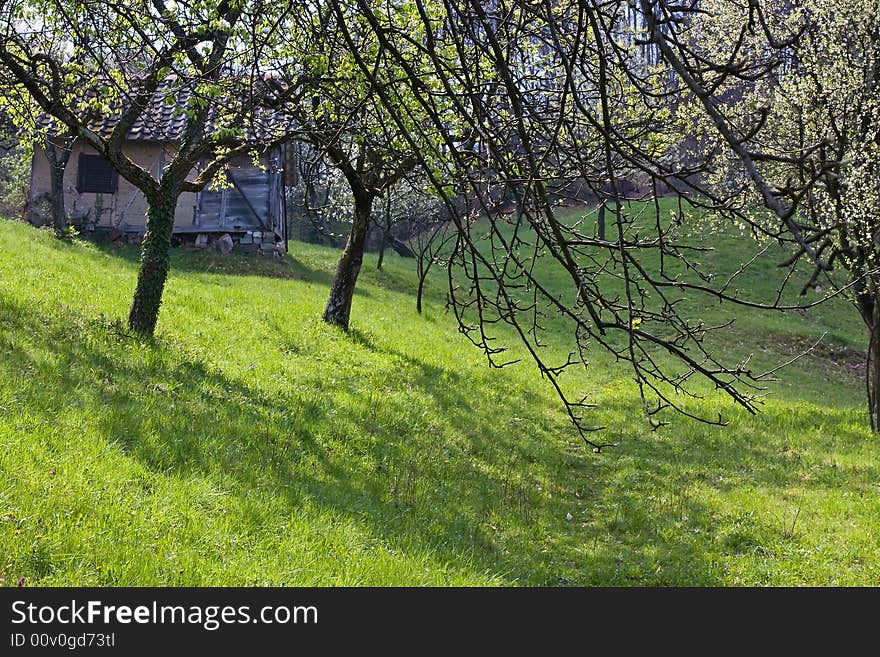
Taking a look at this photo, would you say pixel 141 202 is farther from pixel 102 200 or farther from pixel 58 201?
pixel 58 201

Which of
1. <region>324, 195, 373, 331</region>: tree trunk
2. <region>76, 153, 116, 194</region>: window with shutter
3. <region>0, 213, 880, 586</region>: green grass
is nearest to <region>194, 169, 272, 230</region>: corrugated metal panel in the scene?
<region>76, 153, 116, 194</region>: window with shutter

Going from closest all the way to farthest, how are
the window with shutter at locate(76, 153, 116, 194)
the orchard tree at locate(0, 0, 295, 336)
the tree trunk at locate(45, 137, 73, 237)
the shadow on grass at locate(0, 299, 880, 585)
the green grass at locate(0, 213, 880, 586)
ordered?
the green grass at locate(0, 213, 880, 586) < the shadow on grass at locate(0, 299, 880, 585) < the orchard tree at locate(0, 0, 295, 336) < the tree trunk at locate(45, 137, 73, 237) < the window with shutter at locate(76, 153, 116, 194)

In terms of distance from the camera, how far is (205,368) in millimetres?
10000

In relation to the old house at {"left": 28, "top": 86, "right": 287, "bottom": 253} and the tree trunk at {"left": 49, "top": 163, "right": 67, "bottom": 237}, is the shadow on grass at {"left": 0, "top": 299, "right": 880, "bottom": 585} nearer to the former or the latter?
the tree trunk at {"left": 49, "top": 163, "right": 67, "bottom": 237}

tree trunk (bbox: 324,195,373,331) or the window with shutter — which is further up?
the window with shutter

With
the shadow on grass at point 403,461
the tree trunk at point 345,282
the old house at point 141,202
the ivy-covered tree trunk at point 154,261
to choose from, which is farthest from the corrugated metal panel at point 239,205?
the shadow on grass at point 403,461

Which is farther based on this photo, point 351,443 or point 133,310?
point 133,310

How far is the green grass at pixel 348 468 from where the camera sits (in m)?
4.92

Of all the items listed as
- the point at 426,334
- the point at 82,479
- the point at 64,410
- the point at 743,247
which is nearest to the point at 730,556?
the point at 82,479

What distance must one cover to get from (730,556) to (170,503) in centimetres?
547

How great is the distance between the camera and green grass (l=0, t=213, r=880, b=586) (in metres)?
4.92

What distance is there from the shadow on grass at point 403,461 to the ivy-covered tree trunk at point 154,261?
27.5 inches

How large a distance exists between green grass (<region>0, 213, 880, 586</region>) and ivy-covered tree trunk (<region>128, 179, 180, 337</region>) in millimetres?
474

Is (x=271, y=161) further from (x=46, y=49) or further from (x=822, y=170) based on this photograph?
(x=822, y=170)
